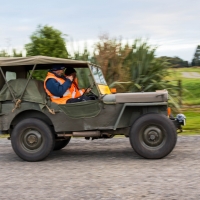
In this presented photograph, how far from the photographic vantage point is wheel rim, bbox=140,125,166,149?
7246mm

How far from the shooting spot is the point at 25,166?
23.6 ft

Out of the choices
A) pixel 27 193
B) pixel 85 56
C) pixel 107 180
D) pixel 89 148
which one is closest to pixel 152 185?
pixel 107 180

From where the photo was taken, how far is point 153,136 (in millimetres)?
7277

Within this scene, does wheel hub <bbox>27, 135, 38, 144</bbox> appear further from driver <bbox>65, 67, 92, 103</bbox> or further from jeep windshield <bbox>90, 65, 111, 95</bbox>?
jeep windshield <bbox>90, 65, 111, 95</bbox>

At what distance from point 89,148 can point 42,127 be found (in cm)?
164

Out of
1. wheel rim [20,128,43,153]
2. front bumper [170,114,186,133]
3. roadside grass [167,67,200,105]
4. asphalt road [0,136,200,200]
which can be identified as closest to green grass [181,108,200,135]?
roadside grass [167,67,200,105]

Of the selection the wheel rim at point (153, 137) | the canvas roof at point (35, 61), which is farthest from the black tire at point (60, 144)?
the wheel rim at point (153, 137)

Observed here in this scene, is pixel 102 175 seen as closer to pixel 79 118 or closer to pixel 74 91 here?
pixel 79 118

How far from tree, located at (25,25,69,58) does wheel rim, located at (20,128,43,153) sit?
22.5 ft

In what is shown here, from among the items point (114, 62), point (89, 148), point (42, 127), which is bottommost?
point (89, 148)

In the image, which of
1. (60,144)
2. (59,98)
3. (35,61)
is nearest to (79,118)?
(59,98)

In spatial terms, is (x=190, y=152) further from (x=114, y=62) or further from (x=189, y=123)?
(x=114, y=62)

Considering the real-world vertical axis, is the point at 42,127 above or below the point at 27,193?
above

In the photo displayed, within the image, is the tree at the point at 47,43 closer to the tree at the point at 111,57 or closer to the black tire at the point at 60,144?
the tree at the point at 111,57
